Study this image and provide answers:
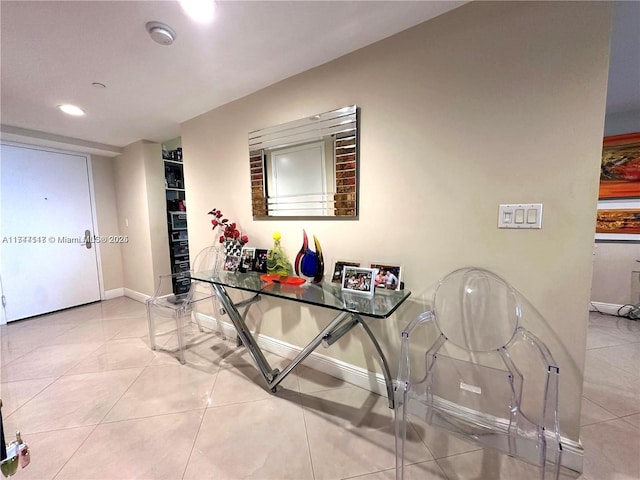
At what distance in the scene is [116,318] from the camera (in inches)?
123

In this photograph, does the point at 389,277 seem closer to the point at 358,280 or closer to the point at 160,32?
the point at 358,280

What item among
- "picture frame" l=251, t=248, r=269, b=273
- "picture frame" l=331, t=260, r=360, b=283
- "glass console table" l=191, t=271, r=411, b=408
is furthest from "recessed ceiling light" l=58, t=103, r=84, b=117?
"picture frame" l=331, t=260, r=360, b=283

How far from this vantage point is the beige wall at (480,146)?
1.13 metres

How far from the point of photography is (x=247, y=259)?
2.20m

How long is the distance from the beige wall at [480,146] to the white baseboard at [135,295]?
311 cm

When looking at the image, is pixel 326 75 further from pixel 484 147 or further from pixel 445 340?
pixel 445 340

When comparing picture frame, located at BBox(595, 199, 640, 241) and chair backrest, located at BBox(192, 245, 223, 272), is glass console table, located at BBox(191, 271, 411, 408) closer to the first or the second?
chair backrest, located at BBox(192, 245, 223, 272)

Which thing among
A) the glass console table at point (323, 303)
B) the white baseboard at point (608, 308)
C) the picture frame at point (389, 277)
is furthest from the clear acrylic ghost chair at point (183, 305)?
the white baseboard at point (608, 308)

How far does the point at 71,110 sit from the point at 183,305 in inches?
80.1

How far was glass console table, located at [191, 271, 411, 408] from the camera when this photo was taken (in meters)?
1.39

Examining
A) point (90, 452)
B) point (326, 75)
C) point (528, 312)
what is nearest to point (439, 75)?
point (326, 75)

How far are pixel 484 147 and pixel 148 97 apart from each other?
2.47m

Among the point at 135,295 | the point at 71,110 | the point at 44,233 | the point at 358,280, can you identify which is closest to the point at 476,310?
the point at 358,280

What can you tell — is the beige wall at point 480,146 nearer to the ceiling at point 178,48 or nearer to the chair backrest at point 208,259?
the ceiling at point 178,48
